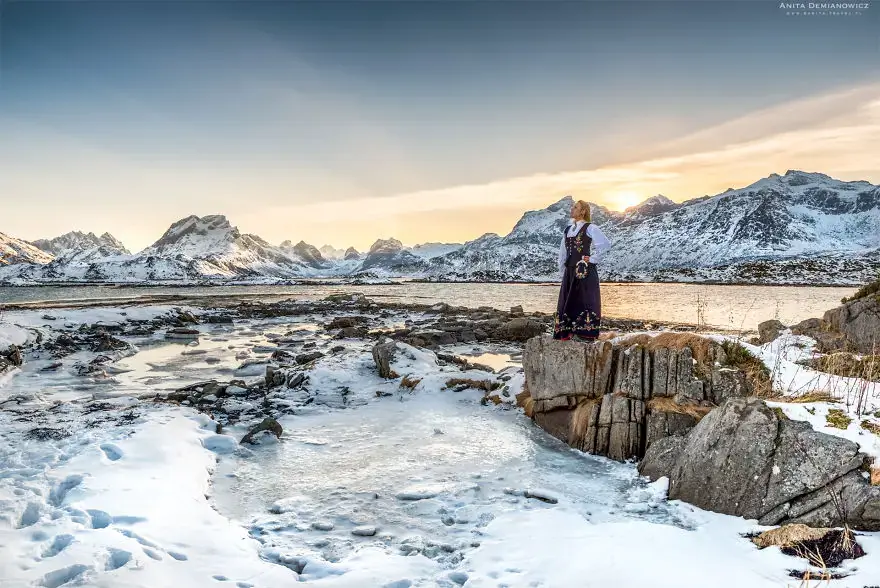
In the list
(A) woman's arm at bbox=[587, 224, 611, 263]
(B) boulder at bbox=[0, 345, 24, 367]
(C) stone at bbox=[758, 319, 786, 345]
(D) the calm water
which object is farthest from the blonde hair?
(B) boulder at bbox=[0, 345, 24, 367]

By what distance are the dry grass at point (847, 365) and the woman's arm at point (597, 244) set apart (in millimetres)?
4226

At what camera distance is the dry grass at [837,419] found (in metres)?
5.68

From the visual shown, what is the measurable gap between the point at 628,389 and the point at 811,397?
2770 mm

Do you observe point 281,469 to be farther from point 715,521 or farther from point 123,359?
point 123,359

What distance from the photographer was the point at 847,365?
818 cm

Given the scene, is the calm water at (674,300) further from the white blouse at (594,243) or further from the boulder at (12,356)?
the boulder at (12,356)

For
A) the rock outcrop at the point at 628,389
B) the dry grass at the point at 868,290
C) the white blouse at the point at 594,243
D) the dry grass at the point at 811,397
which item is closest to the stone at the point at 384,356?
the rock outcrop at the point at 628,389

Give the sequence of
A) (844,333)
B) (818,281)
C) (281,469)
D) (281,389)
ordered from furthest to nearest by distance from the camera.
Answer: (818,281) < (281,389) < (844,333) < (281,469)

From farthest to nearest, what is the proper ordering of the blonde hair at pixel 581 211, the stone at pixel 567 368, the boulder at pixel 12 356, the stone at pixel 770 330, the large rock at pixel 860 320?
the boulder at pixel 12 356
the stone at pixel 770 330
the large rock at pixel 860 320
the blonde hair at pixel 581 211
the stone at pixel 567 368

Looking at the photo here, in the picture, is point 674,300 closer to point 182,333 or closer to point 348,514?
point 182,333

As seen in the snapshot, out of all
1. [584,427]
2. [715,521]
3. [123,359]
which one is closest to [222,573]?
[715,521]

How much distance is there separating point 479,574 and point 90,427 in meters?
7.72

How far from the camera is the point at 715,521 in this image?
5.50m

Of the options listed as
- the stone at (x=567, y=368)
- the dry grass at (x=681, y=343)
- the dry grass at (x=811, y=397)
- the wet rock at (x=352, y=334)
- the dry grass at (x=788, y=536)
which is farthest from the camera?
the wet rock at (x=352, y=334)
